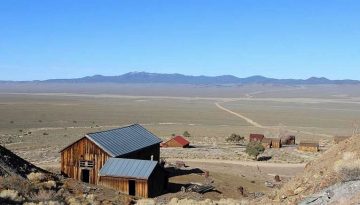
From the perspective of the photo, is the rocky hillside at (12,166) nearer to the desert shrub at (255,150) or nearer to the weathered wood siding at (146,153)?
the weathered wood siding at (146,153)

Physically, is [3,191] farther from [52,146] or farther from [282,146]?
[282,146]

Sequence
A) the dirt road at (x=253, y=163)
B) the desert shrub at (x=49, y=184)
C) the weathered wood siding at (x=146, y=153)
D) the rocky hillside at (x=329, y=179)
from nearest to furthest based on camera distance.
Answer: the rocky hillside at (x=329, y=179) < the desert shrub at (x=49, y=184) < the weathered wood siding at (x=146, y=153) < the dirt road at (x=253, y=163)

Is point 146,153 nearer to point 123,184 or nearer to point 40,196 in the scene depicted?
point 123,184

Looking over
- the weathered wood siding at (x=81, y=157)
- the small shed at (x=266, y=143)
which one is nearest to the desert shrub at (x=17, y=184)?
the weathered wood siding at (x=81, y=157)

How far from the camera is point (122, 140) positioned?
108ft

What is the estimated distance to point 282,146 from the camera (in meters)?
55.2

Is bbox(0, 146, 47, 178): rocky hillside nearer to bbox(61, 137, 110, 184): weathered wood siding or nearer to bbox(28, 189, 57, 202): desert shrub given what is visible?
bbox(61, 137, 110, 184): weathered wood siding

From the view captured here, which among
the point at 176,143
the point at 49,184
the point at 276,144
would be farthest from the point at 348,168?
the point at 276,144

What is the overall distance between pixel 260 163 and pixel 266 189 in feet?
36.1

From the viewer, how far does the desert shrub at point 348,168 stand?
15.0 metres

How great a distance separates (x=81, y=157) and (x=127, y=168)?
3879mm

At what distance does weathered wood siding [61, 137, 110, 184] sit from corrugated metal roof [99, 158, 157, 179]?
97cm

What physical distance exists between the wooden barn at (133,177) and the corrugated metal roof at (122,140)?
4.07 feet

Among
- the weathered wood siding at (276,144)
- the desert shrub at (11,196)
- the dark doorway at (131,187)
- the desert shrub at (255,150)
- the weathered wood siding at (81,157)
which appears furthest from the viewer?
the weathered wood siding at (276,144)
